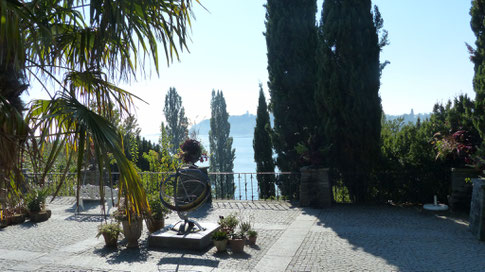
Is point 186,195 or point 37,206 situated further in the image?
point 37,206

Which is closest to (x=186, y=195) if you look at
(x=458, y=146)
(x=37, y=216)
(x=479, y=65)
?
(x=37, y=216)

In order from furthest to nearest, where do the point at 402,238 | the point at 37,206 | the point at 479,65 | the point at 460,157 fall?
1. the point at 37,206
2. the point at 460,157
3. the point at 479,65
4. the point at 402,238

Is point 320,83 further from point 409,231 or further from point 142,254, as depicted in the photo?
point 142,254

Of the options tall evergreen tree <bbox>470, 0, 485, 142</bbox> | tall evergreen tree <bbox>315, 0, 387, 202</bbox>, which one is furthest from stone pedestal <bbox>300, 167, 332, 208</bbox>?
tall evergreen tree <bbox>470, 0, 485, 142</bbox>

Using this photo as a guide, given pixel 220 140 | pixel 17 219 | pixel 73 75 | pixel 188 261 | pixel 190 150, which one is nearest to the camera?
pixel 73 75

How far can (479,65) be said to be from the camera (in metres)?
7.70

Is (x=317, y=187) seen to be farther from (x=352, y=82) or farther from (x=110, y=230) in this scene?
(x=110, y=230)

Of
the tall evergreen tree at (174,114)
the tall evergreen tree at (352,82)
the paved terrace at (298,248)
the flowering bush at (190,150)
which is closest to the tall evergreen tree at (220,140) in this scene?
the tall evergreen tree at (174,114)

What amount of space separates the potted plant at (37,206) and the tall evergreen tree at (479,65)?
9.66 meters

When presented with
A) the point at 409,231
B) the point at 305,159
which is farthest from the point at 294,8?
the point at 409,231

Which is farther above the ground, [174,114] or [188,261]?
[174,114]

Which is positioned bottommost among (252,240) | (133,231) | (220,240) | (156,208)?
(252,240)

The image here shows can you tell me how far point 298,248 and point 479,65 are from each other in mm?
5217

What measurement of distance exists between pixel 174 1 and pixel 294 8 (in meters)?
7.78
